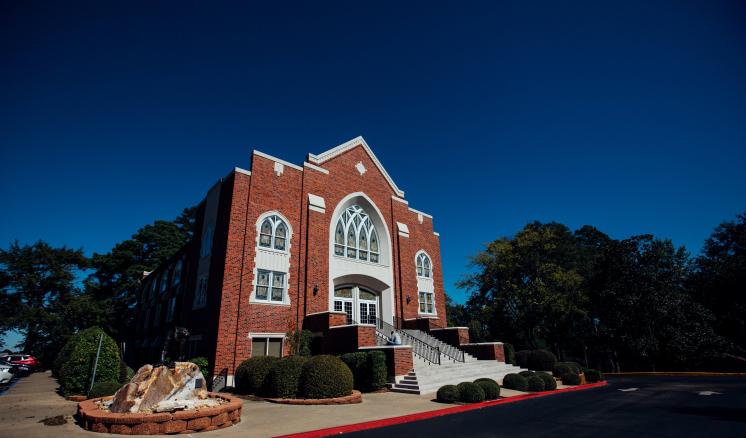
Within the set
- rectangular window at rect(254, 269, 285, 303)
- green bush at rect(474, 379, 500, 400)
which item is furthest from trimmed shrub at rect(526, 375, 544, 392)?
rectangular window at rect(254, 269, 285, 303)

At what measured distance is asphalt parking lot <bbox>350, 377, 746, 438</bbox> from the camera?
702 cm

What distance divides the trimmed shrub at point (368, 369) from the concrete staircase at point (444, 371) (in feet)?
2.22

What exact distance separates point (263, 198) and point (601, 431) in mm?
15540

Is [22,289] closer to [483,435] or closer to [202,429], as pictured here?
[202,429]

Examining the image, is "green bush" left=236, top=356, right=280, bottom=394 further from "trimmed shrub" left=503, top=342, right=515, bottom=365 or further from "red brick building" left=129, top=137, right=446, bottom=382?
"trimmed shrub" left=503, top=342, right=515, bottom=365

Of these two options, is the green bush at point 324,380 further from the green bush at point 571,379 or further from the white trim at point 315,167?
the white trim at point 315,167

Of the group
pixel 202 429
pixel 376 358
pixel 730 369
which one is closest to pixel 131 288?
pixel 376 358

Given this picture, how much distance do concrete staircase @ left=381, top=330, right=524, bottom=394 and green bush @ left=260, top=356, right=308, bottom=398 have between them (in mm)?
3717

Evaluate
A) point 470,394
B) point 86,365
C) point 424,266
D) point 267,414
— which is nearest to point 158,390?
point 267,414

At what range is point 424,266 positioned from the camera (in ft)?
84.8

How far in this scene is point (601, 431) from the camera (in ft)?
23.2

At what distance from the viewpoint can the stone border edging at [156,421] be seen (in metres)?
6.91

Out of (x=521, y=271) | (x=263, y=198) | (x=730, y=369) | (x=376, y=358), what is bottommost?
(x=730, y=369)

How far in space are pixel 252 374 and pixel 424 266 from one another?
1527cm
